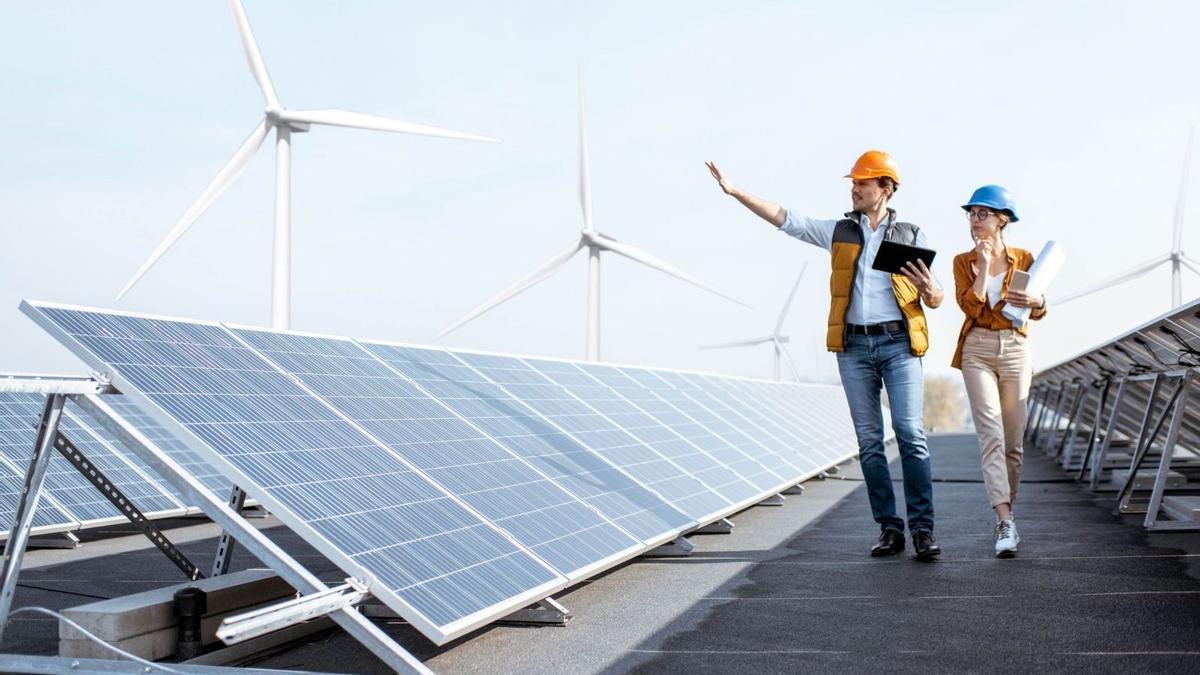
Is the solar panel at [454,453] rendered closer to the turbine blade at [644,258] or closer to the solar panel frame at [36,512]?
the solar panel frame at [36,512]

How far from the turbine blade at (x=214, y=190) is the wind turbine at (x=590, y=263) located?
7784 millimetres

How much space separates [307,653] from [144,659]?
0.82m

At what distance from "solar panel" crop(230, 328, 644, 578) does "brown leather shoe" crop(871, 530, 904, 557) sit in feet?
6.87

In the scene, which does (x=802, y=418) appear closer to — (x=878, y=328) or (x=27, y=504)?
(x=878, y=328)

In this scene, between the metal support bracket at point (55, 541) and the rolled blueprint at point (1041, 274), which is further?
the metal support bracket at point (55, 541)

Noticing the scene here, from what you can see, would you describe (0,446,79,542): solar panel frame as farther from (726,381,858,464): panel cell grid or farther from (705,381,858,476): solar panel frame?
(726,381,858,464): panel cell grid

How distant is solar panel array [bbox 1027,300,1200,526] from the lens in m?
9.23

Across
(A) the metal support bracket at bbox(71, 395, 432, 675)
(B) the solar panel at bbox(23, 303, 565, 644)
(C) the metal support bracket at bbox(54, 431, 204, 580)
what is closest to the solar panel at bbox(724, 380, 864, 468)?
(B) the solar panel at bbox(23, 303, 565, 644)

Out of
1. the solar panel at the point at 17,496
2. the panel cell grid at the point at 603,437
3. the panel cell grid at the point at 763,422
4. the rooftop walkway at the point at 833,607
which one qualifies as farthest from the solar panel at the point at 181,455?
the panel cell grid at the point at 763,422

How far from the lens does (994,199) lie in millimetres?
8555

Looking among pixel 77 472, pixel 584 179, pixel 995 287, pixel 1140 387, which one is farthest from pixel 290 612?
pixel 584 179

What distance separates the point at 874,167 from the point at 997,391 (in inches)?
75.5

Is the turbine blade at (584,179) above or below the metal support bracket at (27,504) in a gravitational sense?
above

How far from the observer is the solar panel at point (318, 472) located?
4.91m
